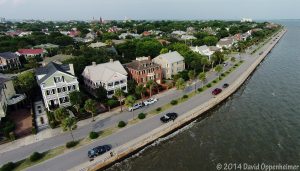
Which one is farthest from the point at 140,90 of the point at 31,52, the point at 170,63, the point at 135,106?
the point at 31,52

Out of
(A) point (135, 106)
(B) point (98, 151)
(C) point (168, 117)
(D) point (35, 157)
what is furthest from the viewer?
(A) point (135, 106)

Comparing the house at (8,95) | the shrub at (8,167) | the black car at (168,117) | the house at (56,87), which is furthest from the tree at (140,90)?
the shrub at (8,167)

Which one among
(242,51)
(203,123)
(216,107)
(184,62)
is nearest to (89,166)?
(203,123)

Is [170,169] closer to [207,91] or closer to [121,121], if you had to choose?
[121,121]

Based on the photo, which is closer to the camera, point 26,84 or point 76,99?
point 76,99

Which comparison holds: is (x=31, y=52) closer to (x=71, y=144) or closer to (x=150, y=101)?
(x=150, y=101)

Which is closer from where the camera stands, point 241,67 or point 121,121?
point 121,121

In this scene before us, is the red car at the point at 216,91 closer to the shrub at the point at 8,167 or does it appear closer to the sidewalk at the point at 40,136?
the sidewalk at the point at 40,136
